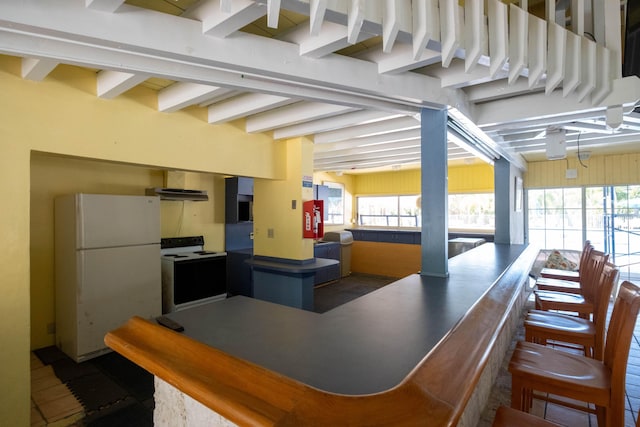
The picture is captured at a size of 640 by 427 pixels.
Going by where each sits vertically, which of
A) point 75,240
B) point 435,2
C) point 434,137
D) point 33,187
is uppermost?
point 435,2

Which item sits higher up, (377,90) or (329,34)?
(329,34)

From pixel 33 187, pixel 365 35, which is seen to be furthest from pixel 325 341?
pixel 33 187

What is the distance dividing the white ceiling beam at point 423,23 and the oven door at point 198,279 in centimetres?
368

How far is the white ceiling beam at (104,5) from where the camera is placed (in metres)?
→ 1.33

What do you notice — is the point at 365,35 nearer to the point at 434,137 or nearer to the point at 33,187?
the point at 434,137

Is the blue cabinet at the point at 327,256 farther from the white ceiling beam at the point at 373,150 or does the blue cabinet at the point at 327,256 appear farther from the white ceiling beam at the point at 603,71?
the white ceiling beam at the point at 603,71

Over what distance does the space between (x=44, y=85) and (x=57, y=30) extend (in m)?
1.21

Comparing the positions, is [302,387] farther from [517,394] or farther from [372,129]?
[372,129]

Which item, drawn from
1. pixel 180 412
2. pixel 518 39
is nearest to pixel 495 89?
pixel 518 39

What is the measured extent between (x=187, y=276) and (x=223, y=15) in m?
3.39

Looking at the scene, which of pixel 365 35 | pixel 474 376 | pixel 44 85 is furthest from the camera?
pixel 44 85

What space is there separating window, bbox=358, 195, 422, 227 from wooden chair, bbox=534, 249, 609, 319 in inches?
206

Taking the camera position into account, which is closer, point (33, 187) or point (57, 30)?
point (57, 30)

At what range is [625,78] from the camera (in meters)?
1.89
